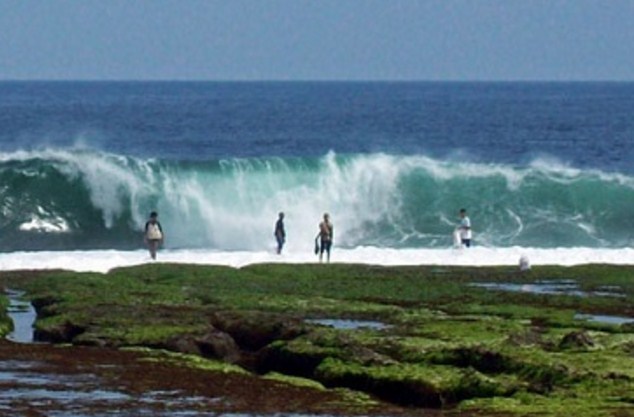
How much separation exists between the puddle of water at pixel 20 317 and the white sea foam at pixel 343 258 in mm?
8968

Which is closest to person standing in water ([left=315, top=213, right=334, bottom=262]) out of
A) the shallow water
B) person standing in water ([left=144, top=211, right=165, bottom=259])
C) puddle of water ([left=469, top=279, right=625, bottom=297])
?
person standing in water ([left=144, top=211, right=165, bottom=259])

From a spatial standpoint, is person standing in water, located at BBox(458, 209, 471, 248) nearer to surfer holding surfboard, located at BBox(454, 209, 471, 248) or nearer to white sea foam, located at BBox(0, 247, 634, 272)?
surfer holding surfboard, located at BBox(454, 209, 471, 248)

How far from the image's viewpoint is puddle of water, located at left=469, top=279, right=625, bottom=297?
42844 mm

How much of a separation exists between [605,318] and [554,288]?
19.5 ft

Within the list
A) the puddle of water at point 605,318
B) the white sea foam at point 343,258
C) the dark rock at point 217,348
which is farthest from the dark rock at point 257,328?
the white sea foam at point 343,258

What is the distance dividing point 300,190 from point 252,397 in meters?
42.9

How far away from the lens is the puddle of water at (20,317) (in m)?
35.5

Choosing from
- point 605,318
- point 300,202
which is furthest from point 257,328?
point 300,202

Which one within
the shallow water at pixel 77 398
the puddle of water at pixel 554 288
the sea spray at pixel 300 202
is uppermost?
the sea spray at pixel 300 202

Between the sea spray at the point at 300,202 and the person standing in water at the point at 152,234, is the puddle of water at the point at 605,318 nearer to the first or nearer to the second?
the person standing in water at the point at 152,234

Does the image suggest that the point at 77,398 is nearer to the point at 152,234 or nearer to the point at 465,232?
the point at 152,234

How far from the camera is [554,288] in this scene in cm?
4438

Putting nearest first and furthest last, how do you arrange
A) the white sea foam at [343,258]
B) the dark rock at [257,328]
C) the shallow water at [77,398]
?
1. the shallow water at [77,398]
2. the dark rock at [257,328]
3. the white sea foam at [343,258]

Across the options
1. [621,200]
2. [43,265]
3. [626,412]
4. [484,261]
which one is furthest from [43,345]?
[621,200]
